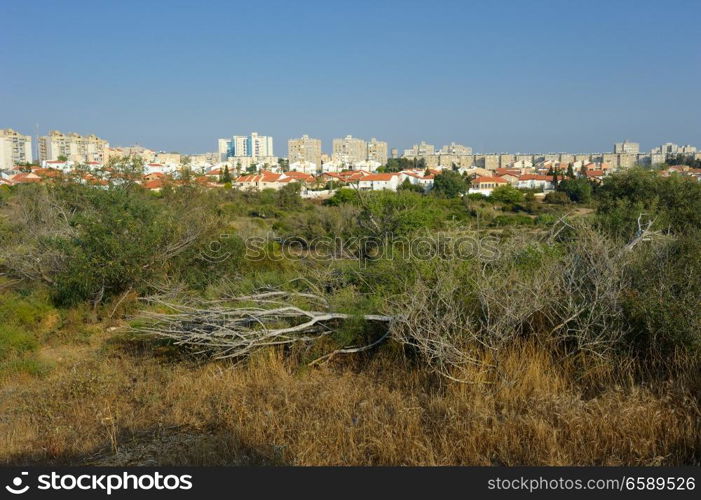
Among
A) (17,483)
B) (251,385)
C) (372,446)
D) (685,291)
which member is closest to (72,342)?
(251,385)

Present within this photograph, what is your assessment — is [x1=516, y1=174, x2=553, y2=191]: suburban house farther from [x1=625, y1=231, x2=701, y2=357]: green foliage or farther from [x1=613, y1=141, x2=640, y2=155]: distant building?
[x1=613, y1=141, x2=640, y2=155]: distant building

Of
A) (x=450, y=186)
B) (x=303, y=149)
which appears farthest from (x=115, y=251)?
(x=303, y=149)

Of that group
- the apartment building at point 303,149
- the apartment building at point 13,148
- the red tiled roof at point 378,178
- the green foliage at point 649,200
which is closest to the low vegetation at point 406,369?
the green foliage at point 649,200

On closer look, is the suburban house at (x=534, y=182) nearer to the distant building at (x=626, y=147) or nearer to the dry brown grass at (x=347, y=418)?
A: the dry brown grass at (x=347, y=418)

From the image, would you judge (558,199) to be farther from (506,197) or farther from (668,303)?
(668,303)

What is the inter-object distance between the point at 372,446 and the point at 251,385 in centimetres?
193

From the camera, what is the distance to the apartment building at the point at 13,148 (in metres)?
91.1

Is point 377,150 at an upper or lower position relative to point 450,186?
upper

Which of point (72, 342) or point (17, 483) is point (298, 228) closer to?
point (72, 342)

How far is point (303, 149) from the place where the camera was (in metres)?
132

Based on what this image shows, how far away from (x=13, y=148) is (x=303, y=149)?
197 ft

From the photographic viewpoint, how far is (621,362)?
4559mm

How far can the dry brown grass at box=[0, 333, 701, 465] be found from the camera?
3412mm

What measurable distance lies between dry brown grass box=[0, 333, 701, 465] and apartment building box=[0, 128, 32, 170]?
313 ft
